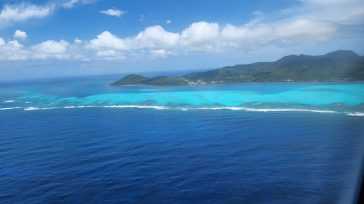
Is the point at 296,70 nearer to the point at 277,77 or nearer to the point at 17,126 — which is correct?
the point at 277,77

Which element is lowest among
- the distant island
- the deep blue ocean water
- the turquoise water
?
the deep blue ocean water

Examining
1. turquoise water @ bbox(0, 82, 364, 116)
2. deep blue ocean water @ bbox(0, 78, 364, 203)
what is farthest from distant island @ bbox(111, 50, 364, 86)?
deep blue ocean water @ bbox(0, 78, 364, 203)

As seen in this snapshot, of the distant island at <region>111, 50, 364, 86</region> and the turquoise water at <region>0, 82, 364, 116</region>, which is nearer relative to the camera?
the turquoise water at <region>0, 82, 364, 116</region>

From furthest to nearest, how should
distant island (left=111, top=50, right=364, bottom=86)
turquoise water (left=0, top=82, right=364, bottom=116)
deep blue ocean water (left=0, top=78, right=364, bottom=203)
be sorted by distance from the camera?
1. distant island (left=111, top=50, right=364, bottom=86)
2. turquoise water (left=0, top=82, right=364, bottom=116)
3. deep blue ocean water (left=0, top=78, right=364, bottom=203)

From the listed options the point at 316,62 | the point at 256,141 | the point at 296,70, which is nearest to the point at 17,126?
the point at 256,141

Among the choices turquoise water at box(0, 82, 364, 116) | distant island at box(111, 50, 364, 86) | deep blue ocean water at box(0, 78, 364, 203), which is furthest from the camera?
distant island at box(111, 50, 364, 86)

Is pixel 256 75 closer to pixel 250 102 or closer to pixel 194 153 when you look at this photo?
pixel 250 102

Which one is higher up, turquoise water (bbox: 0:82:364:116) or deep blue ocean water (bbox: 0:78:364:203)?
turquoise water (bbox: 0:82:364:116)

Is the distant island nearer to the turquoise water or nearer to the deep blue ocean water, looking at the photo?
the turquoise water

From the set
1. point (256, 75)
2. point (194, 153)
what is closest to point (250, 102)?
point (194, 153)

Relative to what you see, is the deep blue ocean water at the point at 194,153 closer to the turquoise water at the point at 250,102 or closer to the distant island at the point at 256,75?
the turquoise water at the point at 250,102
